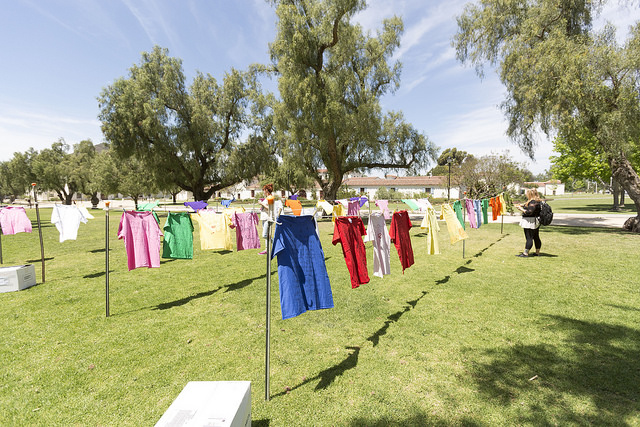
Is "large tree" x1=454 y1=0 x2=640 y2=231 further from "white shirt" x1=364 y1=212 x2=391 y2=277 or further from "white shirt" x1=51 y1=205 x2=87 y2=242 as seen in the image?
"white shirt" x1=51 y1=205 x2=87 y2=242

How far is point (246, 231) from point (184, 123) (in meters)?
23.8

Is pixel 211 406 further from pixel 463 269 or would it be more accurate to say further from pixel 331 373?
pixel 463 269

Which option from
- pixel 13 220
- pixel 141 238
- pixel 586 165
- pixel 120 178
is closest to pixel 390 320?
pixel 141 238

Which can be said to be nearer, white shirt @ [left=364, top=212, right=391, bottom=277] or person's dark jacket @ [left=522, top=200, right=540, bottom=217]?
white shirt @ [left=364, top=212, right=391, bottom=277]

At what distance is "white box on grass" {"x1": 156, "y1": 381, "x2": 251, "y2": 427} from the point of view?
2250 mm

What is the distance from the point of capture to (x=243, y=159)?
2841 cm

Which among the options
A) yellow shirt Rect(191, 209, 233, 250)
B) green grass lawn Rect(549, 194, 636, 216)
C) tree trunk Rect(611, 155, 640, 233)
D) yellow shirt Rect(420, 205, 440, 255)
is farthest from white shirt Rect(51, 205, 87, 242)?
green grass lawn Rect(549, 194, 636, 216)

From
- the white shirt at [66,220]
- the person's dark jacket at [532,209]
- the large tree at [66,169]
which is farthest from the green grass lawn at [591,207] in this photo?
the large tree at [66,169]

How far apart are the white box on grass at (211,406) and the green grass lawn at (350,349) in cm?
55

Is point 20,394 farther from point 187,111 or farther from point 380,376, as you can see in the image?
point 187,111

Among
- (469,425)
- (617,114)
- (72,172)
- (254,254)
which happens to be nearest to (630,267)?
(617,114)

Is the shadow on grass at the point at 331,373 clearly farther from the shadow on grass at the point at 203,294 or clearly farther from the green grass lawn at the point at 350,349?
the shadow on grass at the point at 203,294

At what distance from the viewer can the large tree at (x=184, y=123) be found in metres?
24.3

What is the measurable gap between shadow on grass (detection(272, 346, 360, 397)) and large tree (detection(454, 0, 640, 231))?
14683 millimetres
